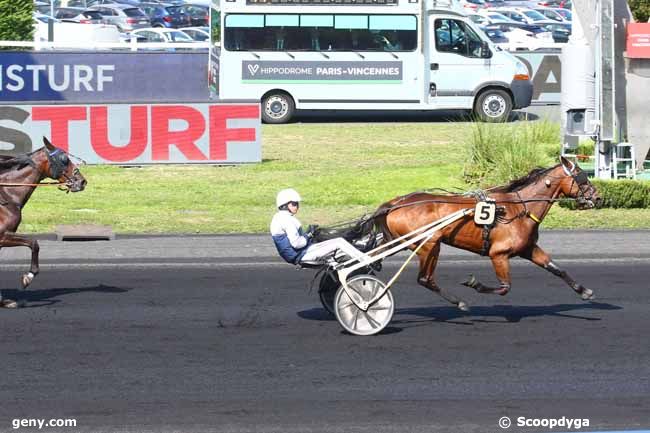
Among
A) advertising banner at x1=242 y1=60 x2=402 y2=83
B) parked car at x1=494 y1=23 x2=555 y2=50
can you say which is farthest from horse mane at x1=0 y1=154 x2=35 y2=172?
parked car at x1=494 y1=23 x2=555 y2=50

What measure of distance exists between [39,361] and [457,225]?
13.5 feet

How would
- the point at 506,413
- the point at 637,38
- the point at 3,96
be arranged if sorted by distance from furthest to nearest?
the point at 3,96, the point at 637,38, the point at 506,413

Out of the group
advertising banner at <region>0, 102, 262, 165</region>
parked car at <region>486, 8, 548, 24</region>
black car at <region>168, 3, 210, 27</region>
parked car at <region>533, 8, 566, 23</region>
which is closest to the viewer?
advertising banner at <region>0, 102, 262, 165</region>

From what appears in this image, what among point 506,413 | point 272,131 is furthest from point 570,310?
point 272,131

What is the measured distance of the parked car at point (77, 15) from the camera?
59188 millimetres

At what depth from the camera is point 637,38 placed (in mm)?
21109

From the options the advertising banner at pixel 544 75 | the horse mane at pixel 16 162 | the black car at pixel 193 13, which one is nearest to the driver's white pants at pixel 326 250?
the horse mane at pixel 16 162

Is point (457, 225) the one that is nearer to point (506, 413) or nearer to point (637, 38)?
point (506, 413)

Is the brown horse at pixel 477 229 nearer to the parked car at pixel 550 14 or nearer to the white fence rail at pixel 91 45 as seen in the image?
the white fence rail at pixel 91 45

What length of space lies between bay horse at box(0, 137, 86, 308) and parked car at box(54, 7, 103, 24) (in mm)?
47142

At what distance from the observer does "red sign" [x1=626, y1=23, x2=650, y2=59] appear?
2106 cm

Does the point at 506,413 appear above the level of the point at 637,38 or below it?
below

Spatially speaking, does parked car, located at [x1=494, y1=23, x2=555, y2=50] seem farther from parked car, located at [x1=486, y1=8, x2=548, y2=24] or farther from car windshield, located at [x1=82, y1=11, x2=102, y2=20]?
car windshield, located at [x1=82, y1=11, x2=102, y2=20]

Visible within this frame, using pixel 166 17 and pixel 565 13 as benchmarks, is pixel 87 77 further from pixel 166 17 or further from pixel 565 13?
pixel 565 13
